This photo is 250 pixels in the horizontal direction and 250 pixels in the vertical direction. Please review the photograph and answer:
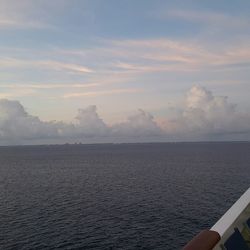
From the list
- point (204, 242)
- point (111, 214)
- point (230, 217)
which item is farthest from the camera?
point (111, 214)

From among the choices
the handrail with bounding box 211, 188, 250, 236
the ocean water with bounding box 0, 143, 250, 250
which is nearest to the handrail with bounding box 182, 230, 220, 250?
the handrail with bounding box 211, 188, 250, 236

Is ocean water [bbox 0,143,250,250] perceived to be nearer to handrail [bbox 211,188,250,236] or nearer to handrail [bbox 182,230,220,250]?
handrail [bbox 211,188,250,236]

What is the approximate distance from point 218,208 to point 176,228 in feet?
56.1

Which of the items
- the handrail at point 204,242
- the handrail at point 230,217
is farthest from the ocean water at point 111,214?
the handrail at point 204,242

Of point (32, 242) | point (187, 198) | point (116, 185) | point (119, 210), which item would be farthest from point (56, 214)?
point (116, 185)

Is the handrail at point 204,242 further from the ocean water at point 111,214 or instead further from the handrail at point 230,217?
the ocean water at point 111,214

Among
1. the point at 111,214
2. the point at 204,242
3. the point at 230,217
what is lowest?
the point at 111,214

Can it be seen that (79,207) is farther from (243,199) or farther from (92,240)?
(243,199)

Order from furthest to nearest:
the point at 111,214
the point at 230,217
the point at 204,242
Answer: the point at 111,214
the point at 230,217
the point at 204,242

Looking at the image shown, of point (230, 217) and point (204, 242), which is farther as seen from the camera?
point (230, 217)

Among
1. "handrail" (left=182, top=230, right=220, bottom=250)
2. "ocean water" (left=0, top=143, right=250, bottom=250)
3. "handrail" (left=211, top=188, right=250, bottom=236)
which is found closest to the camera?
"handrail" (left=182, top=230, right=220, bottom=250)

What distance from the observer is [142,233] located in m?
47.9

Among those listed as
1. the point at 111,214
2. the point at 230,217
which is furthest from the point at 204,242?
the point at 111,214

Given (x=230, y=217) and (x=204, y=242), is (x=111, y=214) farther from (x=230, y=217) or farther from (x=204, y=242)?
(x=204, y=242)
